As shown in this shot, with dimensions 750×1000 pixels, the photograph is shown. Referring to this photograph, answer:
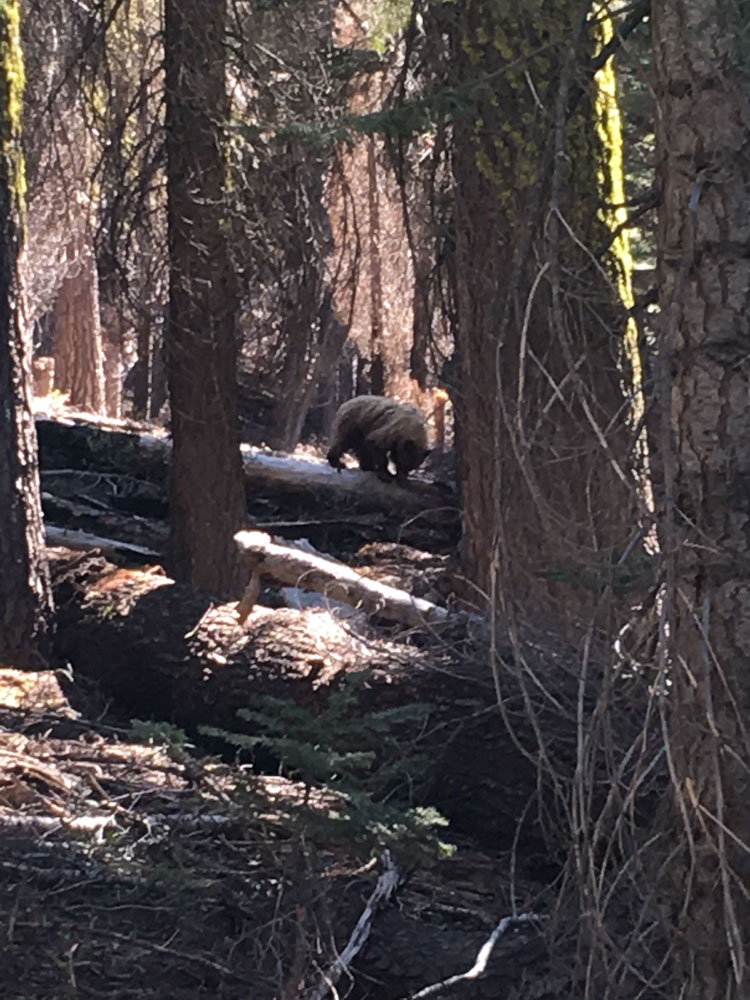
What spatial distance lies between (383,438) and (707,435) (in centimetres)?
963

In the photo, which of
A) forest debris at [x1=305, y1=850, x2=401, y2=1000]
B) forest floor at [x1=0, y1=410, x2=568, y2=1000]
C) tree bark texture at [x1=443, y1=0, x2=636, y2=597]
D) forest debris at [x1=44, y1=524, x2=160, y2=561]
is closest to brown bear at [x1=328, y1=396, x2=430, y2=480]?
forest debris at [x1=44, y1=524, x2=160, y2=561]

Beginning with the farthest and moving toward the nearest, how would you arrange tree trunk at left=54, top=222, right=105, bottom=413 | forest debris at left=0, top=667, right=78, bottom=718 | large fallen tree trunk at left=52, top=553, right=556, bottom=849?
tree trunk at left=54, top=222, right=105, bottom=413
forest debris at left=0, top=667, right=78, bottom=718
large fallen tree trunk at left=52, top=553, right=556, bottom=849

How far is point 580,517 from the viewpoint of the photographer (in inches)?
229

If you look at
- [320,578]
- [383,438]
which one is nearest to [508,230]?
[320,578]

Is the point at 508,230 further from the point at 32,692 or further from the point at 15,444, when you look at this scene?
the point at 32,692

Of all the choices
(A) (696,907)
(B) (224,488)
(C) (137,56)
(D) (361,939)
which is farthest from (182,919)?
(C) (137,56)

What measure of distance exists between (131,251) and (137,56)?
6.83 feet

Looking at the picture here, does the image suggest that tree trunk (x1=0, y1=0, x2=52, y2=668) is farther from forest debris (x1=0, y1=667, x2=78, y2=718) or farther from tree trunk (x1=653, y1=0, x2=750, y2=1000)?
tree trunk (x1=653, y1=0, x2=750, y2=1000)

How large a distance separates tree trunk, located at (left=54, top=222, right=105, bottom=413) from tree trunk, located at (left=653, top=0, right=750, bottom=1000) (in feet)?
67.1

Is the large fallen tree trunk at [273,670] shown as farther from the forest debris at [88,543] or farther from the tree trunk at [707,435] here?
the tree trunk at [707,435]

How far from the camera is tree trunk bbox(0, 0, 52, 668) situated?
23.9ft

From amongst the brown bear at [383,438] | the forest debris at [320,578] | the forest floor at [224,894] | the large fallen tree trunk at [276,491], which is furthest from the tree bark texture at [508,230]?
the brown bear at [383,438]

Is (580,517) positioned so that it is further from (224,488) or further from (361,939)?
(224,488)

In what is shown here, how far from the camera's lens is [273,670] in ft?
21.8
